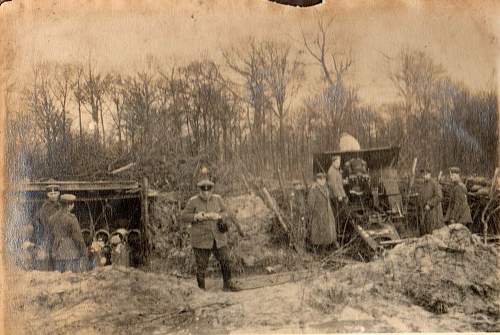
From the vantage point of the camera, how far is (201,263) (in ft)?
14.0

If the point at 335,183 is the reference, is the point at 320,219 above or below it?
below

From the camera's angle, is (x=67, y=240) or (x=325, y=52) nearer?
(x=67, y=240)

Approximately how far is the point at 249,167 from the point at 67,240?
4.45ft

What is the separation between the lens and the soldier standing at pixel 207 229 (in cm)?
425

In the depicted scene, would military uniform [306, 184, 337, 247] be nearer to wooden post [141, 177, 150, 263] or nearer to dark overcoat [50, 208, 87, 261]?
wooden post [141, 177, 150, 263]

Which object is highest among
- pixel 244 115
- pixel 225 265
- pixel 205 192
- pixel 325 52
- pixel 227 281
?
pixel 325 52

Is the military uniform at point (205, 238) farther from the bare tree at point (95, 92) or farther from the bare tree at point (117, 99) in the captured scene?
the bare tree at point (95, 92)

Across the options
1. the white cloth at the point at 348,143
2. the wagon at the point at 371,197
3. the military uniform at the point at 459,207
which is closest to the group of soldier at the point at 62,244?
the wagon at the point at 371,197

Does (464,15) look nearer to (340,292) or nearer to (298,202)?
(298,202)

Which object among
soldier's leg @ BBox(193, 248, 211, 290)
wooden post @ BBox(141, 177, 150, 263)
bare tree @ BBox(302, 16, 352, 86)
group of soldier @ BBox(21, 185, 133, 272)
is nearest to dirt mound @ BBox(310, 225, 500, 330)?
soldier's leg @ BBox(193, 248, 211, 290)

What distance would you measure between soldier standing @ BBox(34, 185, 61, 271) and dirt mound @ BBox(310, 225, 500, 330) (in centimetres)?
185

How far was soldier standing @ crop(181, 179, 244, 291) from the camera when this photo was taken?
425 centimetres

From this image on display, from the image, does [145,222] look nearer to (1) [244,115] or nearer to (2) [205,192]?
(2) [205,192]

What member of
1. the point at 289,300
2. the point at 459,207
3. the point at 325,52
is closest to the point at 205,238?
the point at 289,300
